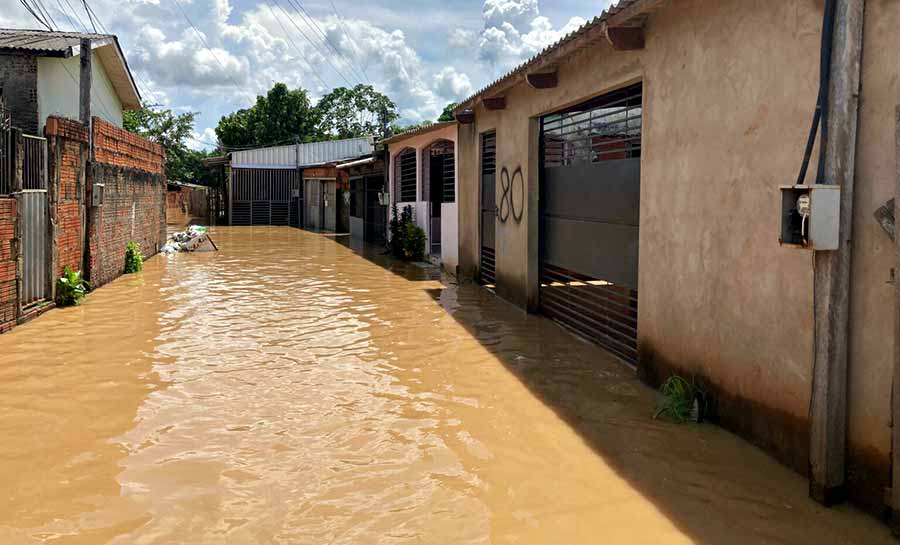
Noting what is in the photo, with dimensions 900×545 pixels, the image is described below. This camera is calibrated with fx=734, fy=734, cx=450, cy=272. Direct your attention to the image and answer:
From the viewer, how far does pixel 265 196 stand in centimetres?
3541

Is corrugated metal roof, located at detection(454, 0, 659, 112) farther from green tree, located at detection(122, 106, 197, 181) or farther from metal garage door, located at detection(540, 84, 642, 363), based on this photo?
green tree, located at detection(122, 106, 197, 181)

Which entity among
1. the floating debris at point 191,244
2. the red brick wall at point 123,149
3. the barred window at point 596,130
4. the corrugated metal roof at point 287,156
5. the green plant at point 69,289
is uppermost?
the corrugated metal roof at point 287,156

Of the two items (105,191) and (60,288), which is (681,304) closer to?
(60,288)

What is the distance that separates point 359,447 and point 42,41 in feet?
41.9

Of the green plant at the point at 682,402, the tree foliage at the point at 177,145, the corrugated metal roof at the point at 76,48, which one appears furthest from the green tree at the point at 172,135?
the green plant at the point at 682,402

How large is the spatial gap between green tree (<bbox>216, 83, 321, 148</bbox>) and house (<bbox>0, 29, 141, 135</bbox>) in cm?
3025

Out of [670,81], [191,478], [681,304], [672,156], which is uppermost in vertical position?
[670,81]

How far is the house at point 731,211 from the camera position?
3859 millimetres

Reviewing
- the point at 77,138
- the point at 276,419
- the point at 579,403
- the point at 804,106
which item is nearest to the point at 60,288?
the point at 77,138

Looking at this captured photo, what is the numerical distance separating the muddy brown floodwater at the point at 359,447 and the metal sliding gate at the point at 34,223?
951mm

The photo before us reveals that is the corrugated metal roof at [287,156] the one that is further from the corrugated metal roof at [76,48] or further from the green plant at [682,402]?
the green plant at [682,402]

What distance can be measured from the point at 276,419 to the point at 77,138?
7.77 metres

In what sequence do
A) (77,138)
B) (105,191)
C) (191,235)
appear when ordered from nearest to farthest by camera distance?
(77,138), (105,191), (191,235)

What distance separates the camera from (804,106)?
14.3 feet
